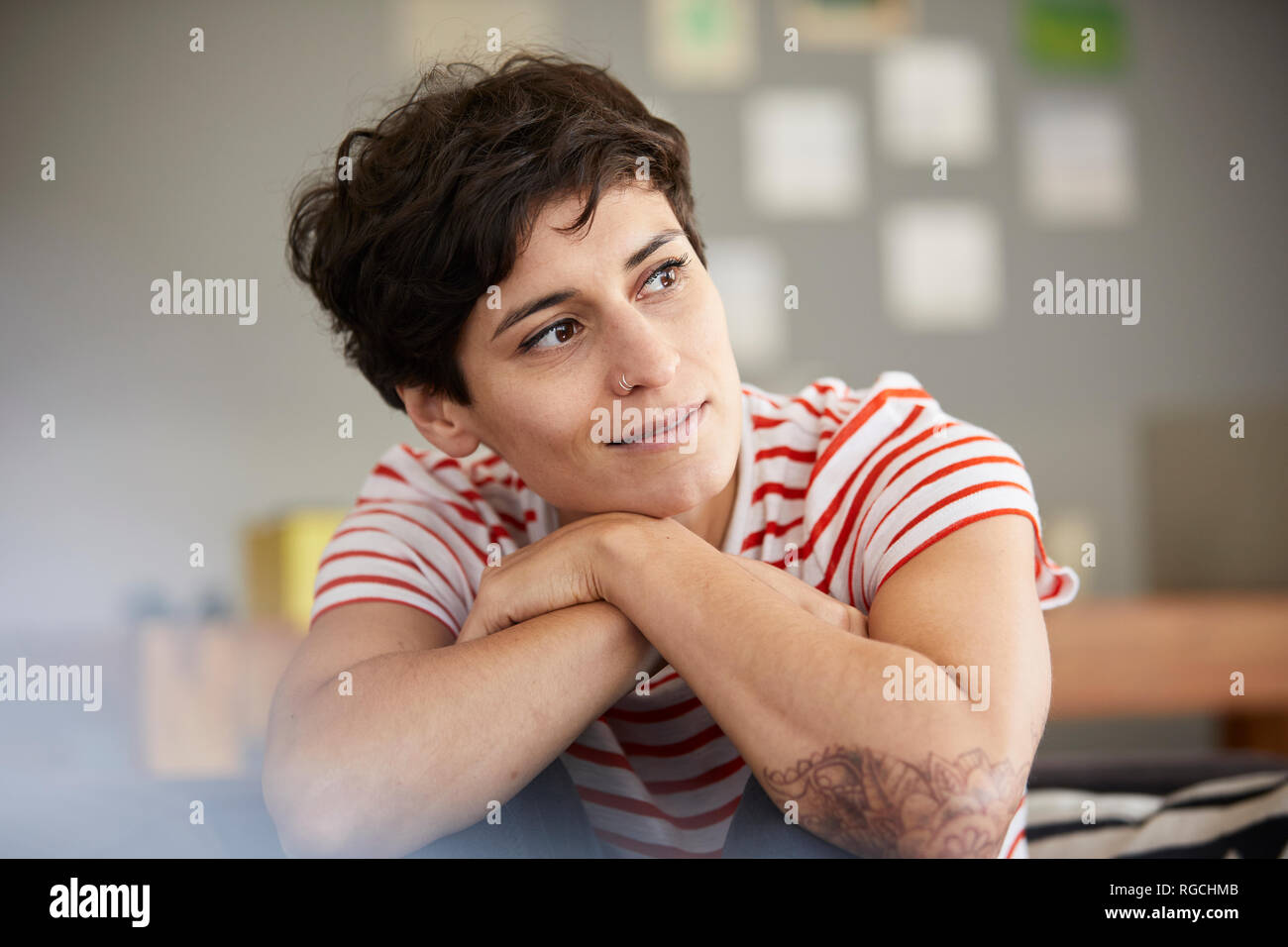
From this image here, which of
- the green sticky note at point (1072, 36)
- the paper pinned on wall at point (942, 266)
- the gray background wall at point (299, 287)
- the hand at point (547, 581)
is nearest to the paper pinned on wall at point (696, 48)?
the gray background wall at point (299, 287)

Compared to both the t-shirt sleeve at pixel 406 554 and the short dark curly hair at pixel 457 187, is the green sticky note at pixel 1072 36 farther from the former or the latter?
the t-shirt sleeve at pixel 406 554

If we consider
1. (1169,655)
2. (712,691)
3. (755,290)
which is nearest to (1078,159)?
(755,290)

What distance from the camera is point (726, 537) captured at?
98 centimetres

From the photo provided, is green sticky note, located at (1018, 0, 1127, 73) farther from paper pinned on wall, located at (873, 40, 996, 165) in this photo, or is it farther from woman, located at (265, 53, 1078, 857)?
woman, located at (265, 53, 1078, 857)

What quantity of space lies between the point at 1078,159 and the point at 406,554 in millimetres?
2360

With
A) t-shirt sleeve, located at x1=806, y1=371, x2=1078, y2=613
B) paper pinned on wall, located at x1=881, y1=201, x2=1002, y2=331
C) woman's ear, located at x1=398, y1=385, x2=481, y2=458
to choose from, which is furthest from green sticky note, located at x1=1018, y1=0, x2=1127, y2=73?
woman's ear, located at x1=398, y1=385, x2=481, y2=458

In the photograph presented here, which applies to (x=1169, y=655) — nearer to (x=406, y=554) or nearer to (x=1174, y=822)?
(x=1174, y=822)

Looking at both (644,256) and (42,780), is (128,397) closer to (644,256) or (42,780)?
(42,780)

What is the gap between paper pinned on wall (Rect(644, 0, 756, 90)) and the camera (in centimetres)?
269

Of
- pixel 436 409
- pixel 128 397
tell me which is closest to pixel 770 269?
pixel 128 397

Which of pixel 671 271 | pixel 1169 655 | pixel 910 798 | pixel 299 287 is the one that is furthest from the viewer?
pixel 299 287

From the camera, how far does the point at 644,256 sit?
885 millimetres

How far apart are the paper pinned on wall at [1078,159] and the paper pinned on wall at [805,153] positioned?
1.41 ft
